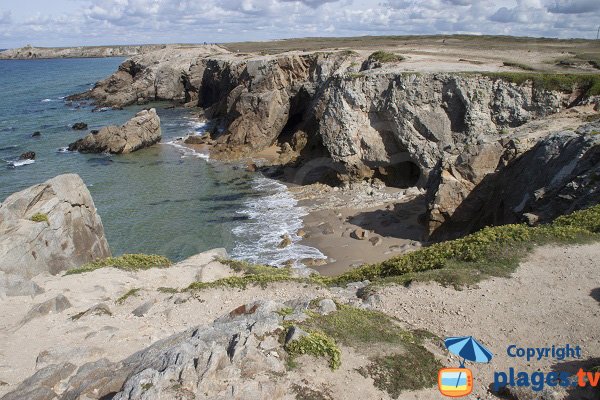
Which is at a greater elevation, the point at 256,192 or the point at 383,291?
the point at 383,291

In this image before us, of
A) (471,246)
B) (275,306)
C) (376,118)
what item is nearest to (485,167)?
(471,246)

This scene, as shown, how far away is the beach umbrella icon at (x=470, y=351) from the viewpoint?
10.0 metres

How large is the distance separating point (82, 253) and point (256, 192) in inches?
724

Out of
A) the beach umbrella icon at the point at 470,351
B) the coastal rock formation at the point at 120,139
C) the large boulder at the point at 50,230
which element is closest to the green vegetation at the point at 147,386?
the beach umbrella icon at the point at 470,351

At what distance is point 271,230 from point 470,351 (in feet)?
69.3

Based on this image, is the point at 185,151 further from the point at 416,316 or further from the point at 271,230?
the point at 416,316

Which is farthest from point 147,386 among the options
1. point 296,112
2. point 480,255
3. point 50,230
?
point 296,112

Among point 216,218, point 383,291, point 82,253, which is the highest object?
point 383,291

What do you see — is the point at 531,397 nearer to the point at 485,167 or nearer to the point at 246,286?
the point at 246,286

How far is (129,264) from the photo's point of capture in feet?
63.5

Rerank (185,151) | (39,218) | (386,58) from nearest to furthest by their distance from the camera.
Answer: (39,218) < (386,58) < (185,151)

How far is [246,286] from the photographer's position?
1560 cm

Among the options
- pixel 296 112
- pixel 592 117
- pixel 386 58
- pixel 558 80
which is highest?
pixel 386 58

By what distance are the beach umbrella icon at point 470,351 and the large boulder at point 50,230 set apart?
15800mm
